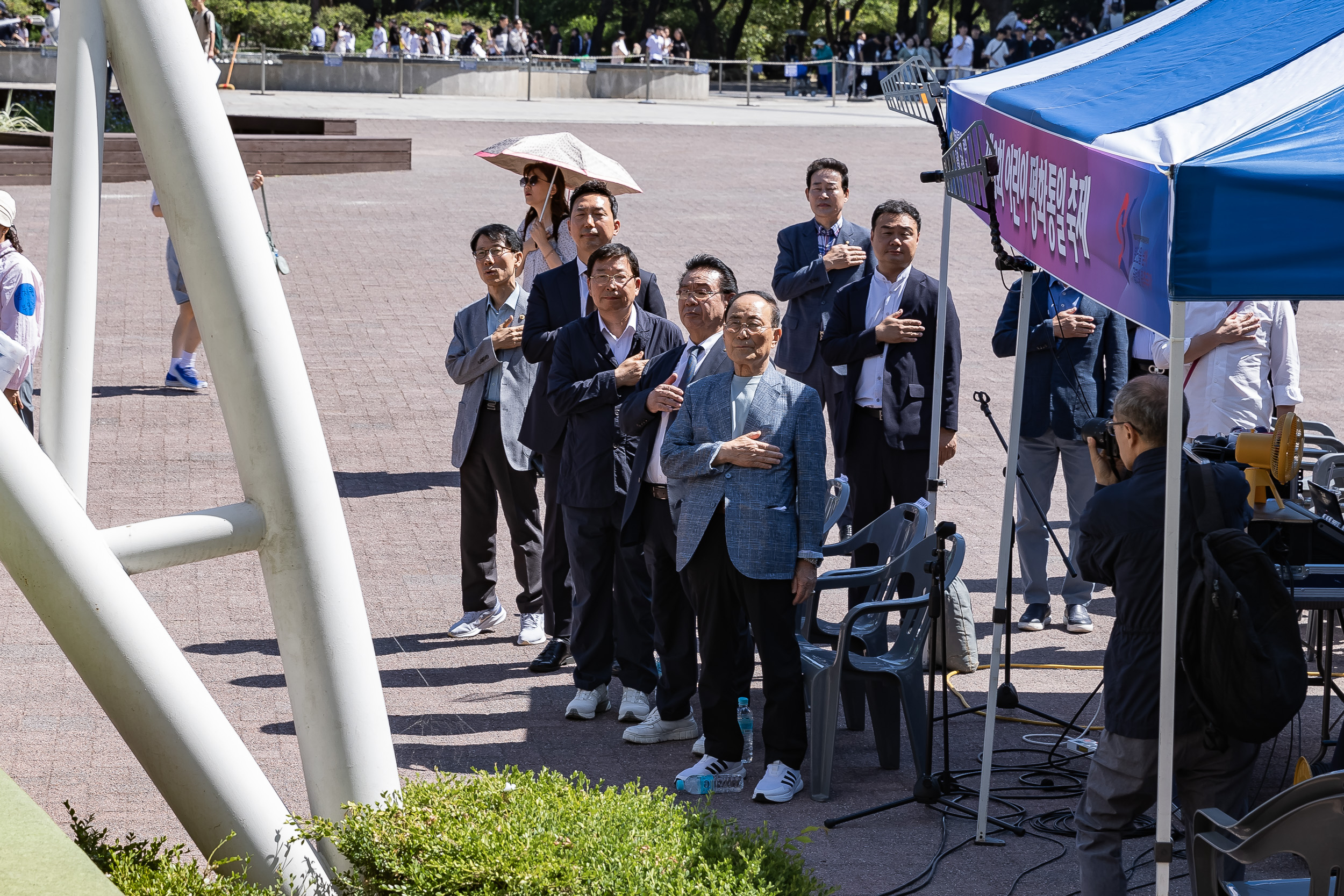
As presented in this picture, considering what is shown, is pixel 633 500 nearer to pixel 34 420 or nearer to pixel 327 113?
pixel 34 420

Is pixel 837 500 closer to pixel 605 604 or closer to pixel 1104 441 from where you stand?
pixel 605 604

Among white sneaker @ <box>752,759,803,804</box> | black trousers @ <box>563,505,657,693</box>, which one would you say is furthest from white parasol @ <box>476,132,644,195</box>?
white sneaker @ <box>752,759,803,804</box>

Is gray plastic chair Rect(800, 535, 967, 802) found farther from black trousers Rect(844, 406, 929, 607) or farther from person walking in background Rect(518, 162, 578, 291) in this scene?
person walking in background Rect(518, 162, 578, 291)

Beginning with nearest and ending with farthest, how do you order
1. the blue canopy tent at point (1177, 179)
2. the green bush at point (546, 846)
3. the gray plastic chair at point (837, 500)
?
the blue canopy tent at point (1177, 179), the green bush at point (546, 846), the gray plastic chair at point (837, 500)

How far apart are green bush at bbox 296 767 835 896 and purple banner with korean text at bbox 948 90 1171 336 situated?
169 cm

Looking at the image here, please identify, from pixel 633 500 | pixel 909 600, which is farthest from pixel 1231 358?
pixel 633 500

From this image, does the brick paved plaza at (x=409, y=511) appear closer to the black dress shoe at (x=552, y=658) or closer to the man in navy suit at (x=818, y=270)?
the black dress shoe at (x=552, y=658)

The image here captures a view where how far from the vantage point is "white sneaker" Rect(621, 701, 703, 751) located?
6.39 metres

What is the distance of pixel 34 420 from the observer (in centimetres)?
913

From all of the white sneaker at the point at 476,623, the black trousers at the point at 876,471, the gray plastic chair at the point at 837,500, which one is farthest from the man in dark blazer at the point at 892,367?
the white sneaker at the point at 476,623

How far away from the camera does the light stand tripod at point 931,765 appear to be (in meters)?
5.62

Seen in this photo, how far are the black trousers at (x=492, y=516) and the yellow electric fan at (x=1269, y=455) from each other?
3421mm

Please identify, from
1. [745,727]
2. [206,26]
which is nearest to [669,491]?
[745,727]

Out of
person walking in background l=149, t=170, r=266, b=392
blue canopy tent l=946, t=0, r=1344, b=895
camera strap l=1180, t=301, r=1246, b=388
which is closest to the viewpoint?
blue canopy tent l=946, t=0, r=1344, b=895
